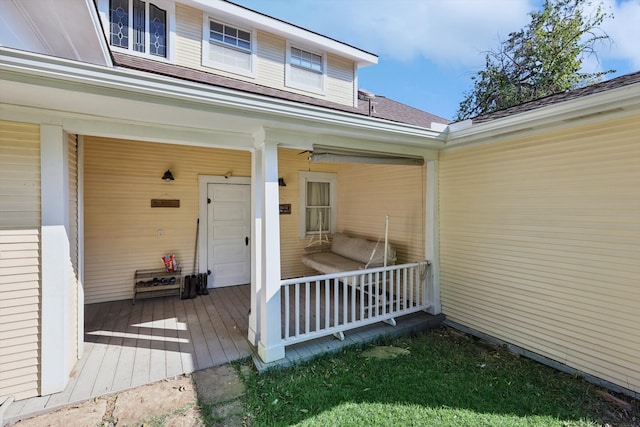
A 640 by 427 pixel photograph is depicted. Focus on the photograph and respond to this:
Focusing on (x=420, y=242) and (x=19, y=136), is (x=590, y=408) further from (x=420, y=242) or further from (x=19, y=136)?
(x=19, y=136)

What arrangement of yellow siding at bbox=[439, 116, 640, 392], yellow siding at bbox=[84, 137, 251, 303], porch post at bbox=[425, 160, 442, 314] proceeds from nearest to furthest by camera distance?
yellow siding at bbox=[439, 116, 640, 392]
porch post at bbox=[425, 160, 442, 314]
yellow siding at bbox=[84, 137, 251, 303]

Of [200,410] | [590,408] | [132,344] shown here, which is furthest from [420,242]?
[132,344]

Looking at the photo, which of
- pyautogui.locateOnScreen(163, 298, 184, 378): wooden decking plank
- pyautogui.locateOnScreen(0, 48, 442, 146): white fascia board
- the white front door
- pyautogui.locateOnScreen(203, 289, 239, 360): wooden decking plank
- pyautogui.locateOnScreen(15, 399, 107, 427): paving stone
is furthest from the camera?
the white front door

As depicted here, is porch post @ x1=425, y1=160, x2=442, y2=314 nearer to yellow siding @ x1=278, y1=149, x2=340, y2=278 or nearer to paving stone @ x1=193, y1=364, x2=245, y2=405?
yellow siding @ x1=278, y1=149, x2=340, y2=278

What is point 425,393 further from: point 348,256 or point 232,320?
point 348,256

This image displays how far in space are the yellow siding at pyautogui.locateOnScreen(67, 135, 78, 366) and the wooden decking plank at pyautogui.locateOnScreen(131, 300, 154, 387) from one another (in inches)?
23.1

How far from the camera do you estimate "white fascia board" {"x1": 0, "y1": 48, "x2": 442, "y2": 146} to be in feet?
6.08

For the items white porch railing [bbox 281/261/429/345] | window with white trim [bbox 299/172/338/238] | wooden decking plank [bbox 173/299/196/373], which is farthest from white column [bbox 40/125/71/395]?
window with white trim [bbox 299/172/338/238]

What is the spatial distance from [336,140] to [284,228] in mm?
3071

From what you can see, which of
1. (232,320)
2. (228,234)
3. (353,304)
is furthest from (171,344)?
(228,234)

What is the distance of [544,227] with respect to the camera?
Answer: 3207 millimetres

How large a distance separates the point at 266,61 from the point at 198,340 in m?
5.18

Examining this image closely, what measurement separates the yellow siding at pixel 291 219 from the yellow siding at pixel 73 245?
3.50 metres

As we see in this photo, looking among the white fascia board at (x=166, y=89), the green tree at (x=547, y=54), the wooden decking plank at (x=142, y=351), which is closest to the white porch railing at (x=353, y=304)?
the wooden decking plank at (x=142, y=351)
